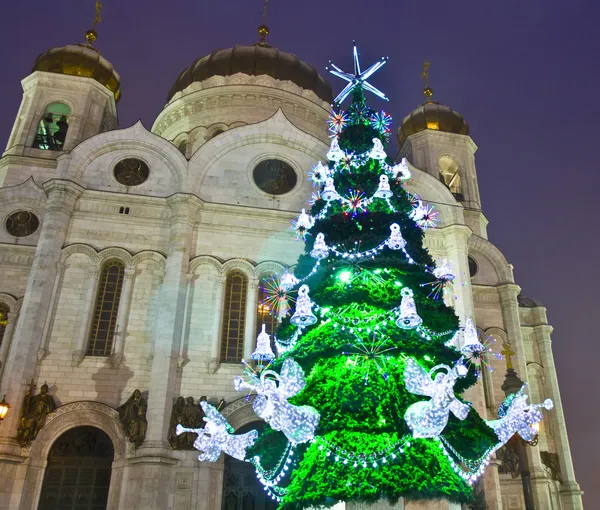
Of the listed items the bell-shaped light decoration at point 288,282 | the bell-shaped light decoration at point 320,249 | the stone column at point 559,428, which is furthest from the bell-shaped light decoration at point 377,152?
the stone column at point 559,428

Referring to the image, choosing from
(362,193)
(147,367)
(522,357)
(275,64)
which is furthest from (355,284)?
(275,64)

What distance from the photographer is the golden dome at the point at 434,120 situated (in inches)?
1088

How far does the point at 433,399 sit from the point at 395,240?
309cm

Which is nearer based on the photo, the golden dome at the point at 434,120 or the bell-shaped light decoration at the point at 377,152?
the bell-shaped light decoration at the point at 377,152

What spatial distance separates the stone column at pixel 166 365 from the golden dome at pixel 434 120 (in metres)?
14.6

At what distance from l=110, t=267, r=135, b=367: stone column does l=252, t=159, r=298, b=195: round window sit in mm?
5668

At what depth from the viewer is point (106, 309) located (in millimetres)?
16594

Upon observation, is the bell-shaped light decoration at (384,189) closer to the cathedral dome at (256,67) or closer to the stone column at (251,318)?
the stone column at (251,318)

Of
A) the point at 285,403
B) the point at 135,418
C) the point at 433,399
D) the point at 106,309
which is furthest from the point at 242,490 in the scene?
the point at 433,399

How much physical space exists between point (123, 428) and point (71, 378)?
7.20ft

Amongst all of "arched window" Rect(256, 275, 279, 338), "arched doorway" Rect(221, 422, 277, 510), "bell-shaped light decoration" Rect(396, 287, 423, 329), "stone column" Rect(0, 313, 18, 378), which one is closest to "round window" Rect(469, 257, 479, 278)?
"arched window" Rect(256, 275, 279, 338)

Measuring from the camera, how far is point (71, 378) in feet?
50.0

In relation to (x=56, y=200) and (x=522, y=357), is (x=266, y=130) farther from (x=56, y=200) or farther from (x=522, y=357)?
(x=522, y=357)

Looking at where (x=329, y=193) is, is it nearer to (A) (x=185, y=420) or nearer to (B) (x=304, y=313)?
(B) (x=304, y=313)
